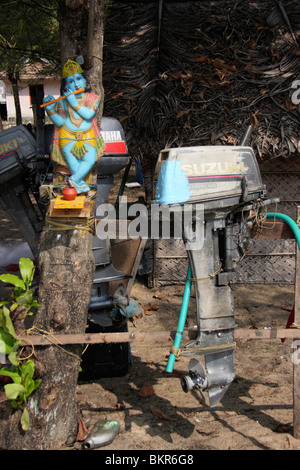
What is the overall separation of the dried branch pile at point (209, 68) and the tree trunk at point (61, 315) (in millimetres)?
2111

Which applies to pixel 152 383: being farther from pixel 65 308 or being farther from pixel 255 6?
pixel 255 6

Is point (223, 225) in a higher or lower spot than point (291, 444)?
higher

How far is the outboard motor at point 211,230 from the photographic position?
9.36 feet

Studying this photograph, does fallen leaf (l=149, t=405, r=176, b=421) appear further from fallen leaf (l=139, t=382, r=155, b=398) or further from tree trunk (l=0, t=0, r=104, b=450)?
tree trunk (l=0, t=0, r=104, b=450)

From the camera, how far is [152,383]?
382cm

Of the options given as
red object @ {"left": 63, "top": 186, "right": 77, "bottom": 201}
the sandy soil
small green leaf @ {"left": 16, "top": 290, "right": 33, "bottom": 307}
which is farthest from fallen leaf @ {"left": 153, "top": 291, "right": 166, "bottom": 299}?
red object @ {"left": 63, "top": 186, "right": 77, "bottom": 201}

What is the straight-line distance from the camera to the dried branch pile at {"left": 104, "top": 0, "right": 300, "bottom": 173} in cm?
491

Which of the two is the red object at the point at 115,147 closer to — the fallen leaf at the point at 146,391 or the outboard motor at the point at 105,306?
the outboard motor at the point at 105,306

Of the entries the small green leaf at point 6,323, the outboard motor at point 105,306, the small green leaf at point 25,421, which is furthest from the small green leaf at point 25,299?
the outboard motor at point 105,306

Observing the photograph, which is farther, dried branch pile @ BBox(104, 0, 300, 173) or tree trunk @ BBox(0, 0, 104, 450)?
dried branch pile @ BBox(104, 0, 300, 173)

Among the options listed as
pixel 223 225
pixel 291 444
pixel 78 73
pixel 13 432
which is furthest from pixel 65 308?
pixel 291 444

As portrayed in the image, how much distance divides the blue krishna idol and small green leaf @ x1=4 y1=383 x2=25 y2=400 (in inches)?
48.2

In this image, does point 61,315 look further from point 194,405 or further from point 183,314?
point 194,405

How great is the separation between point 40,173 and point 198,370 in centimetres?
209
